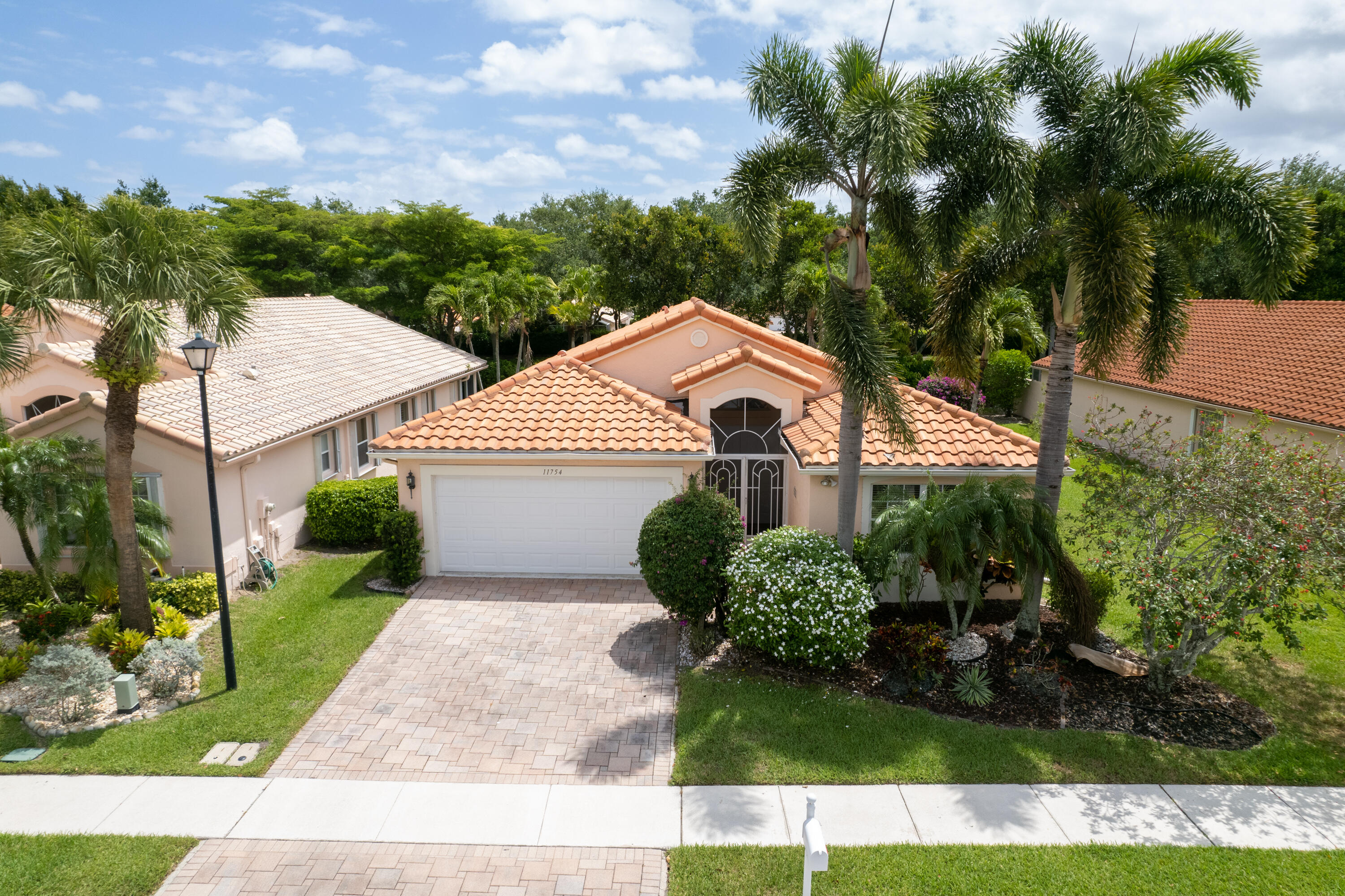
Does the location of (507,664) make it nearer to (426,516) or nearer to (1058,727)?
(426,516)

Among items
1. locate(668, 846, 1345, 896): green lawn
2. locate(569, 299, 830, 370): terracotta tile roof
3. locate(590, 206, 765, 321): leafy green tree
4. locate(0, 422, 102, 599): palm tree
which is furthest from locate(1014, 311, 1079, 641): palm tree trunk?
locate(590, 206, 765, 321): leafy green tree

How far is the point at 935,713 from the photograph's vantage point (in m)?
10.2

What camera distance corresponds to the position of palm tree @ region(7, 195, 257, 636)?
9.89 metres

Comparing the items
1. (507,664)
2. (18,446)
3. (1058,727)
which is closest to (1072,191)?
(1058,727)

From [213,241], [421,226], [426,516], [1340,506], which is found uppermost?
[421,226]

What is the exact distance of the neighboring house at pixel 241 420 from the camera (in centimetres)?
1377

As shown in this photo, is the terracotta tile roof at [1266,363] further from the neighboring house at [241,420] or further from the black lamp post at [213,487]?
the black lamp post at [213,487]

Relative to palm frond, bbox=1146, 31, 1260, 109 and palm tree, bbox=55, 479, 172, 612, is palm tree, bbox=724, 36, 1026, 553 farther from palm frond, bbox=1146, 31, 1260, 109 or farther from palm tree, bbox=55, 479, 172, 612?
palm tree, bbox=55, 479, 172, 612

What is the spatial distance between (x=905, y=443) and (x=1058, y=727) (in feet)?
13.5

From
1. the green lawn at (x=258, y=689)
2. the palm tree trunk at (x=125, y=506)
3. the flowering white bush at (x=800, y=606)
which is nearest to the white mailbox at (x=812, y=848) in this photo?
the flowering white bush at (x=800, y=606)

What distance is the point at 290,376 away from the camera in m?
19.1

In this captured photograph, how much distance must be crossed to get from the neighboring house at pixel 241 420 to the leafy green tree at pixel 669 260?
545 inches

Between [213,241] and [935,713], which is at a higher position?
[213,241]

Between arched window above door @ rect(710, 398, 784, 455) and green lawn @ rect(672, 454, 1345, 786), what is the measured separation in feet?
21.7
